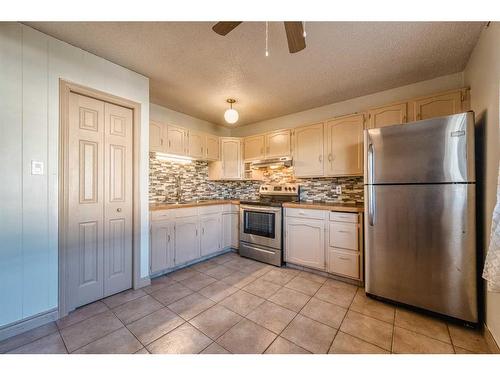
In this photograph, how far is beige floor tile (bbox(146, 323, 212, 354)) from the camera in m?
1.42

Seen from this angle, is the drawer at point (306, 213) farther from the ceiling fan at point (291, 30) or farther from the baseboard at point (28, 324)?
the baseboard at point (28, 324)

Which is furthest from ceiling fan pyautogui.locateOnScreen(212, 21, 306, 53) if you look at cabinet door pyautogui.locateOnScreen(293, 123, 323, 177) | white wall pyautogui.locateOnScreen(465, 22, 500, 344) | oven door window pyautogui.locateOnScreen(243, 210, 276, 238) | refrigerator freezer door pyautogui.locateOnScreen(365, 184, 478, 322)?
oven door window pyautogui.locateOnScreen(243, 210, 276, 238)

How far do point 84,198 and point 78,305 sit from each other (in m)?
1.00

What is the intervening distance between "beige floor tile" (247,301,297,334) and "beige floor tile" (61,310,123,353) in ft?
3.70

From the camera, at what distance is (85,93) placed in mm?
1938

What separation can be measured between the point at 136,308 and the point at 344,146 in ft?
9.95

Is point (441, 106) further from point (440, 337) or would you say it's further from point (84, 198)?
point (84, 198)

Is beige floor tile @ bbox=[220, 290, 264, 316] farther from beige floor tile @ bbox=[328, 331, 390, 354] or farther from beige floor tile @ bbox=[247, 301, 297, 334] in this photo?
beige floor tile @ bbox=[328, 331, 390, 354]

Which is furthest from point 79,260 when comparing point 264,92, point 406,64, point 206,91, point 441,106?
point 441,106

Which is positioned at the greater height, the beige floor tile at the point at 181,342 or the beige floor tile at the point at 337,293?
the beige floor tile at the point at 181,342

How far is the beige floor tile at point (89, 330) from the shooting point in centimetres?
149

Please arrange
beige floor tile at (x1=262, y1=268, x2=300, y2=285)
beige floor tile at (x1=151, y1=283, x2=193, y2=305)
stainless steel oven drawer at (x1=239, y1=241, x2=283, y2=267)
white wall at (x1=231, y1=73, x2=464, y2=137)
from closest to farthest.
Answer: beige floor tile at (x1=151, y1=283, x2=193, y2=305), white wall at (x1=231, y1=73, x2=464, y2=137), beige floor tile at (x1=262, y1=268, x2=300, y2=285), stainless steel oven drawer at (x1=239, y1=241, x2=283, y2=267)

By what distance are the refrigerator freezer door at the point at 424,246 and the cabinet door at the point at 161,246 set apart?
234cm

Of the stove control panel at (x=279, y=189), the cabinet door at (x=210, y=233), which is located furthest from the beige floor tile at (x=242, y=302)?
the stove control panel at (x=279, y=189)
